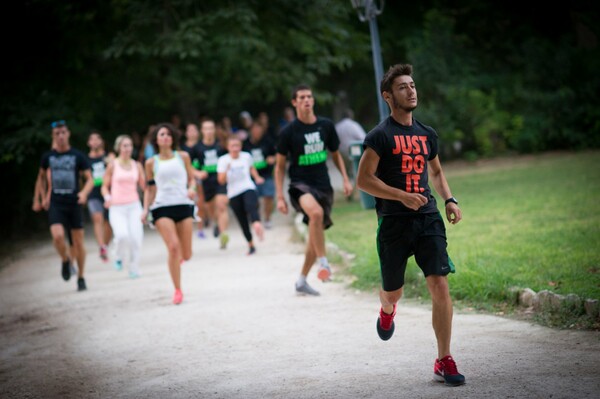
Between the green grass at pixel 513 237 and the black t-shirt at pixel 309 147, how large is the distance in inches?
51.5

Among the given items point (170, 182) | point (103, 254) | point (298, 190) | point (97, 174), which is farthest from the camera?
point (97, 174)

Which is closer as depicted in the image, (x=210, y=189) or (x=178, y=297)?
(x=178, y=297)

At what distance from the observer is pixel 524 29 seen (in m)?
28.0

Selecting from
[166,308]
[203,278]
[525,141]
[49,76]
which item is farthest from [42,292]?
[525,141]

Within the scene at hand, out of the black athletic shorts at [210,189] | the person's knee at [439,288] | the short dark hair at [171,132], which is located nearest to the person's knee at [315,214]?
the short dark hair at [171,132]

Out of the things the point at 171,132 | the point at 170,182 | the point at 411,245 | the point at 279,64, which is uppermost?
the point at 279,64

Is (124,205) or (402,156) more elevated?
(402,156)

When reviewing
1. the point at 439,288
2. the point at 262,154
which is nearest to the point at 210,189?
the point at 262,154

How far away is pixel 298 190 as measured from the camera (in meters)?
9.98

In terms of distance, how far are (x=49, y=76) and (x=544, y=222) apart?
1409cm

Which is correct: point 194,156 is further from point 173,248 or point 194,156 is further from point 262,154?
point 173,248

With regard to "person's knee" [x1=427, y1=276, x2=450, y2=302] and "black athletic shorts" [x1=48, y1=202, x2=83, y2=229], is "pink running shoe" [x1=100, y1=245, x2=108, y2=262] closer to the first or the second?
"black athletic shorts" [x1=48, y1=202, x2=83, y2=229]

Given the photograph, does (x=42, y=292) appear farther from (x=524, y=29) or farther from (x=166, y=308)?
(x=524, y=29)

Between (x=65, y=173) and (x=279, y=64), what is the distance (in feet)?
31.8
